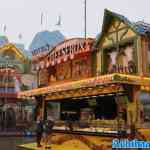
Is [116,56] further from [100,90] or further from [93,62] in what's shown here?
[100,90]

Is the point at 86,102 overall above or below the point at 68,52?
below

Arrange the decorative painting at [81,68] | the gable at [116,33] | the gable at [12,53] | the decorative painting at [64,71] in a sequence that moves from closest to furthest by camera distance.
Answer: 1. the gable at [116,33]
2. the decorative painting at [81,68]
3. the decorative painting at [64,71]
4. the gable at [12,53]

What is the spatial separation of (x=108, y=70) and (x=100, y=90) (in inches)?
187

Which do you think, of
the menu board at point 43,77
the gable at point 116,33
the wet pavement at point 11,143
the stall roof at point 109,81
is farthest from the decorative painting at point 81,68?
the wet pavement at point 11,143

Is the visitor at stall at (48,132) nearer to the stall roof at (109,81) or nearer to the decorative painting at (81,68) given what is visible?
the stall roof at (109,81)

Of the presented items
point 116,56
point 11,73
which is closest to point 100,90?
point 116,56

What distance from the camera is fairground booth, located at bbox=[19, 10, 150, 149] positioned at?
16.7 m

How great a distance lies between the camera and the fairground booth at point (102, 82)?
16688mm

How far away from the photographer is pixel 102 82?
53.3ft

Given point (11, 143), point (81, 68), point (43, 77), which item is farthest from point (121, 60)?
point (11, 143)

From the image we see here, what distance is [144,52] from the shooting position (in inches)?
805

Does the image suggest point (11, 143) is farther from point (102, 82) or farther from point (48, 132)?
point (102, 82)

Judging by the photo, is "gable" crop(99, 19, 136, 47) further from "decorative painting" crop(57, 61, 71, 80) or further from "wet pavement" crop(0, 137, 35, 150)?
"wet pavement" crop(0, 137, 35, 150)

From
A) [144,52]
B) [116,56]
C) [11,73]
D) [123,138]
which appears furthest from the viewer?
[11,73]
